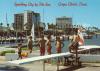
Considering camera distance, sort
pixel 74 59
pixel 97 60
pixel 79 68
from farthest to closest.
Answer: pixel 97 60, pixel 74 59, pixel 79 68

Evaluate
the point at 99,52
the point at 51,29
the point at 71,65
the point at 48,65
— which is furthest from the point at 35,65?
the point at 51,29

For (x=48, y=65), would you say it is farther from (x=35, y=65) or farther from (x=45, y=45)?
(x=45, y=45)

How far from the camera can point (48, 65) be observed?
19.8 metres

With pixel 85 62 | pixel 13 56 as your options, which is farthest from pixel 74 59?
pixel 13 56

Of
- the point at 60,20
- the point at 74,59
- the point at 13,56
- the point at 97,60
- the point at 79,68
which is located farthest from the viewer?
the point at 60,20

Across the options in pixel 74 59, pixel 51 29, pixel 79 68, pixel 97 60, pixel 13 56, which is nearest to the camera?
pixel 79 68

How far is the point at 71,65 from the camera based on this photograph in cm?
1953

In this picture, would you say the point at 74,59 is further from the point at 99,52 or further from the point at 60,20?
the point at 60,20

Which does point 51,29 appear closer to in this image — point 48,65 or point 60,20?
point 60,20

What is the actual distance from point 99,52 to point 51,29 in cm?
13628

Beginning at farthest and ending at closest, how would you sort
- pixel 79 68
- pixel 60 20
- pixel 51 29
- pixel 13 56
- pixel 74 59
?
pixel 60 20 < pixel 51 29 < pixel 13 56 < pixel 74 59 < pixel 79 68

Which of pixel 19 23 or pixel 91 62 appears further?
pixel 19 23

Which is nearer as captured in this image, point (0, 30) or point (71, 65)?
point (71, 65)

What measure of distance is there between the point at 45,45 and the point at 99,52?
4678 mm
